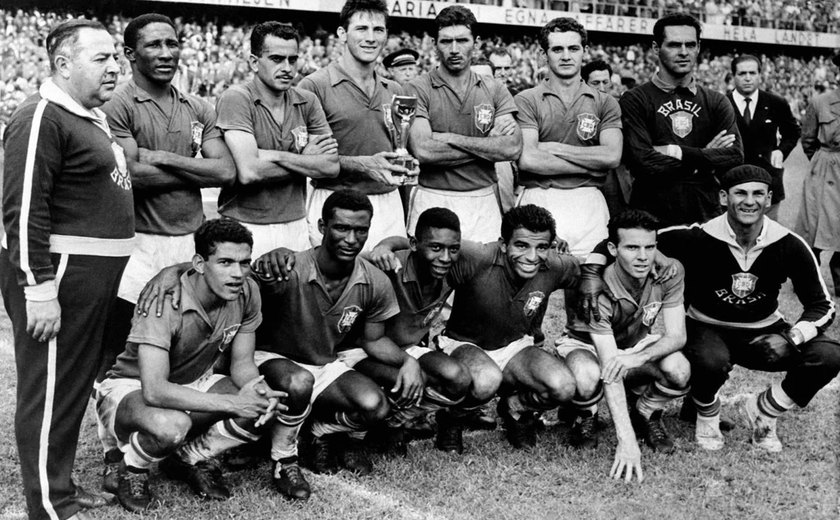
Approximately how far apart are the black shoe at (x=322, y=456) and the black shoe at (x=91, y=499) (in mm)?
986

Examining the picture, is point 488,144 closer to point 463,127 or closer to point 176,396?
point 463,127

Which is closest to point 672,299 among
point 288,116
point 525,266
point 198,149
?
point 525,266

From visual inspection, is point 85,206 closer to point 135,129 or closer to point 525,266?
point 135,129

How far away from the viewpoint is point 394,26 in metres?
24.5

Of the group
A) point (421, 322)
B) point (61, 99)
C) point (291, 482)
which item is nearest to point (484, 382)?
point (421, 322)

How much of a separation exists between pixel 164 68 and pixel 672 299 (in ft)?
9.82

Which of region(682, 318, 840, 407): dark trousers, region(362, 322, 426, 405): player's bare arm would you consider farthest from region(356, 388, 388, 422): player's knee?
region(682, 318, 840, 407): dark trousers

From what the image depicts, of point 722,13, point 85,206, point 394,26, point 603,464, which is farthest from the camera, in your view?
point 722,13

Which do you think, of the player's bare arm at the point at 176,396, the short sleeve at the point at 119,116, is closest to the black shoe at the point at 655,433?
the player's bare arm at the point at 176,396

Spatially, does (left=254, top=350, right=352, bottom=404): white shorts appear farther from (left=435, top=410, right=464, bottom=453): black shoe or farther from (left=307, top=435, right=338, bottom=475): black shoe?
(left=435, top=410, right=464, bottom=453): black shoe

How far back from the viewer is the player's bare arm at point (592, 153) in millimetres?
5402

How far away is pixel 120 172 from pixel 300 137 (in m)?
1.28

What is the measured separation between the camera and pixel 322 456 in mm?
4422

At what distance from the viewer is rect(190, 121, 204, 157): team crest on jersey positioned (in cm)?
445
